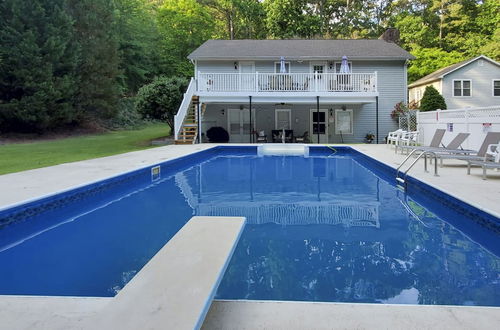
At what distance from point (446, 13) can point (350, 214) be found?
37101mm

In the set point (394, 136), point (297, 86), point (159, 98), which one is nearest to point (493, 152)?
point (394, 136)

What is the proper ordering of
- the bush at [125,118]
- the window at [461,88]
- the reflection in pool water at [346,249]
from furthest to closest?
the bush at [125,118] < the window at [461,88] < the reflection in pool water at [346,249]

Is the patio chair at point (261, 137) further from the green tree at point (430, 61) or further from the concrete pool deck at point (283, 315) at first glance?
the green tree at point (430, 61)

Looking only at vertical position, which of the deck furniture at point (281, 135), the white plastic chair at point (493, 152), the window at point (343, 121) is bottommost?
the white plastic chair at point (493, 152)

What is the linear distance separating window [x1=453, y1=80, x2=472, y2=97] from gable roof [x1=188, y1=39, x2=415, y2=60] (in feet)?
18.0

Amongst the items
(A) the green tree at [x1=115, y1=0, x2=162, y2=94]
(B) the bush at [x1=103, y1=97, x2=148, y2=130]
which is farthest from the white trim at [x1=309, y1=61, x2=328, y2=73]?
(A) the green tree at [x1=115, y1=0, x2=162, y2=94]

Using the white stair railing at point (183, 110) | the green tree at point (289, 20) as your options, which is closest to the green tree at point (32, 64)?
the white stair railing at point (183, 110)

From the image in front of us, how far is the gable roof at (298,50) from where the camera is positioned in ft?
66.9

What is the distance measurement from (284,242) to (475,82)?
24.6 metres

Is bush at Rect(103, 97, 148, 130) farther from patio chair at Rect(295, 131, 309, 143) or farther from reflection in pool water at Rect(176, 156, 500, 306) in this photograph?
reflection in pool water at Rect(176, 156, 500, 306)

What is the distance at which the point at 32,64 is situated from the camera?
846 inches

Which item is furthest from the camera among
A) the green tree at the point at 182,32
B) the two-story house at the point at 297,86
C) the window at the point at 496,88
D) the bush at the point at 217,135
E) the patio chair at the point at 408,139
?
the green tree at the point at 182,32

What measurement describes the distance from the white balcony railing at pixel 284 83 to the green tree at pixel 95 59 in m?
11.1

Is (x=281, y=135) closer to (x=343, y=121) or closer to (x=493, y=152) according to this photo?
(x=343, y=121)
